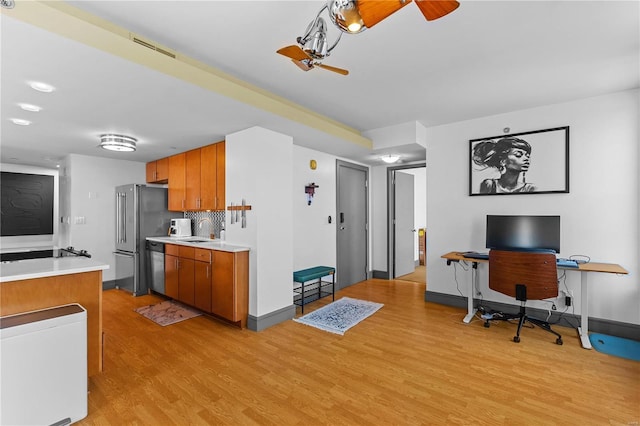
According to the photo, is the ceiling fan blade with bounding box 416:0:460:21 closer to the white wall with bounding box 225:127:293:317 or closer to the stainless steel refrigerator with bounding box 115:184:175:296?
the white wall with bounding box 225:127:293:317

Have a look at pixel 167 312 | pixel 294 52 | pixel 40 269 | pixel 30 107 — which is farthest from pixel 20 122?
pixel 294 52

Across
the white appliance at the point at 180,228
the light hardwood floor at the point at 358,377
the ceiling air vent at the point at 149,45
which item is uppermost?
the ceiling air vent at the point at 149,45

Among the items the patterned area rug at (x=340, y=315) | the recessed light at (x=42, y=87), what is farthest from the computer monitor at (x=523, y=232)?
the recessed light at (x=42, y=87)

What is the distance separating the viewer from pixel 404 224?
5.90 m

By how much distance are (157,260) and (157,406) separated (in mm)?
2911

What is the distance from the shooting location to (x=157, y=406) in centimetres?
201

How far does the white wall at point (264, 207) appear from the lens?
3377 millimetres

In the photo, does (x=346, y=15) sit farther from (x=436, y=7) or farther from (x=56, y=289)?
(x=56, y=289)

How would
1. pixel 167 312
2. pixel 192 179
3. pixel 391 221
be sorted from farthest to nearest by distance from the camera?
1. pixel 391 221
2. pixel 192 179
3. pixel 167 312

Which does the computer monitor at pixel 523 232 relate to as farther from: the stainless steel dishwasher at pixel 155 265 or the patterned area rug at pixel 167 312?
the stainless steel dishwasher at pixel 155 265

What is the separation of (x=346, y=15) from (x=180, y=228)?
14.2ft

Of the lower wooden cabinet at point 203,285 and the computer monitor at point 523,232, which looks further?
the lower wooden cabinet at point 203,285

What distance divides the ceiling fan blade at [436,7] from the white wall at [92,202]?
18.7ft

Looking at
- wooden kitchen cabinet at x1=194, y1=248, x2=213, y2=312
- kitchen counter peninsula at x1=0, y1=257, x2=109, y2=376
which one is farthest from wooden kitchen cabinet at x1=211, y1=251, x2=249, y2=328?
kitchen counter peninsula at x1=0, y1=257, x2=109, y2=376
